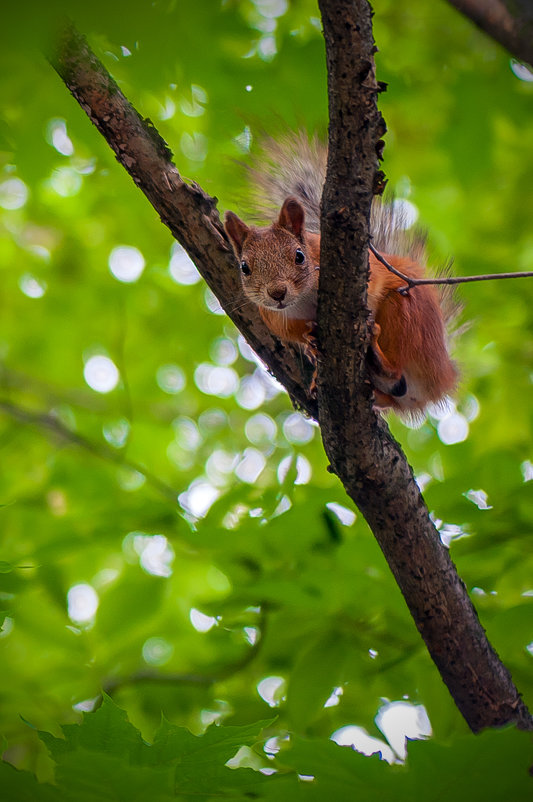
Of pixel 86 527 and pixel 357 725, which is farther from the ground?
pixel 86 527

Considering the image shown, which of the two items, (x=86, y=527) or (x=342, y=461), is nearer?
(x=342, y=461)

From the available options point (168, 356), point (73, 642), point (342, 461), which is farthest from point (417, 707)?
point (168, 356)

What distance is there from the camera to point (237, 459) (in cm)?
537

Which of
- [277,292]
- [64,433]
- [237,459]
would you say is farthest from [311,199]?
[237,459]

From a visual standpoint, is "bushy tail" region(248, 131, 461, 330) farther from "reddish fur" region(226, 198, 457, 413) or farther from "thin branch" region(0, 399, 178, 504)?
"thin branch" region(0, 399, 178, 504)

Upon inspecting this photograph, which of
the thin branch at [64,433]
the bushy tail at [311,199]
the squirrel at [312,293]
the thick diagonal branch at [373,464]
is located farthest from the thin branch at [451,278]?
the thin branch at [64,433]

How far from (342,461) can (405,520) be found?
243 mm

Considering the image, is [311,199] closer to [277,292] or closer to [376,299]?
[376,299]

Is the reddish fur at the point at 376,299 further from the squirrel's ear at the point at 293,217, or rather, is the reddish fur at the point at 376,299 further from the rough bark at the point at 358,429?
the rough bark at the point at 358,429

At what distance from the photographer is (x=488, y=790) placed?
1.13m

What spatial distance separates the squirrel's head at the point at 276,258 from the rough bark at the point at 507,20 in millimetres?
838

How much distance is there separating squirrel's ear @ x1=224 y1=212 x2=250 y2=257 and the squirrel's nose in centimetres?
21

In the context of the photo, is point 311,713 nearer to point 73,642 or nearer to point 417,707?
point 417,707

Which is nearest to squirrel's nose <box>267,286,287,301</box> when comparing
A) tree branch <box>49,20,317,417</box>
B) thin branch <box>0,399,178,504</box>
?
tree branch <box>49,20,317,417</box>
